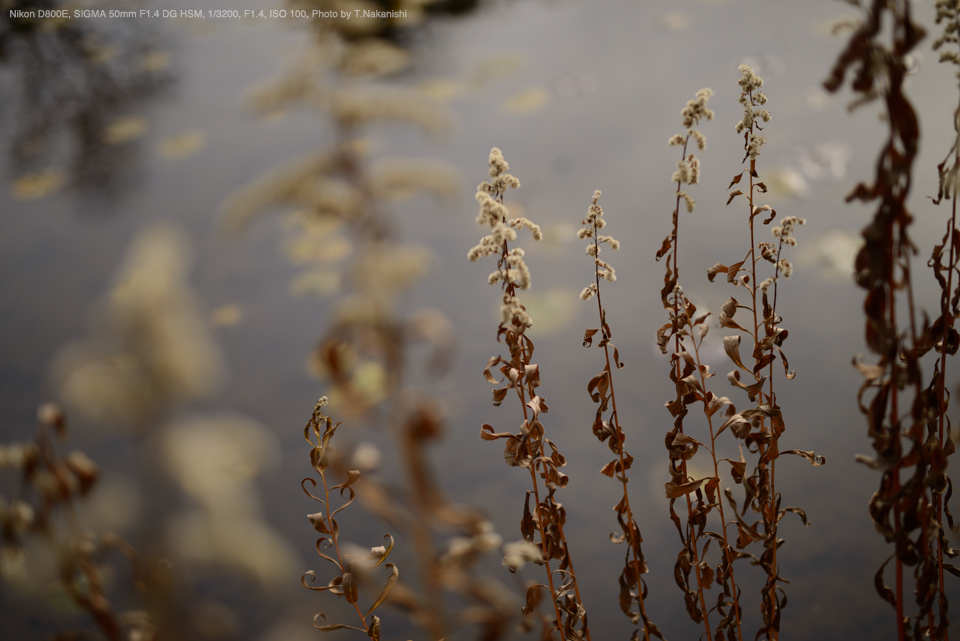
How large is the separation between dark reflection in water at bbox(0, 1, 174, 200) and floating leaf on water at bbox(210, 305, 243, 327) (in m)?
0.60

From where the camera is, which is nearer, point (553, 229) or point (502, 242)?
point (502, 242)

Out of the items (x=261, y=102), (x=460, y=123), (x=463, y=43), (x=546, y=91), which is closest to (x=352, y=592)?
(x=261, y=102)

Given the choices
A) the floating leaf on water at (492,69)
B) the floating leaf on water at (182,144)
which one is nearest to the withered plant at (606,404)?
the floating leaf on water at (492,69)

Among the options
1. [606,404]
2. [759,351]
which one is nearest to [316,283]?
[606,404]

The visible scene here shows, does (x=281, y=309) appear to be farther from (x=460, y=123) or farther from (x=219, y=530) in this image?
(x=219, y=530)

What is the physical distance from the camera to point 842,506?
3.91 ft

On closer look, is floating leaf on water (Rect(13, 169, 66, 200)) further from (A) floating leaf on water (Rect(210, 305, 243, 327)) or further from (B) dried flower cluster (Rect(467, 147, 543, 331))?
(B) dried flower cluster (Rect(467, 147, 543, 331))

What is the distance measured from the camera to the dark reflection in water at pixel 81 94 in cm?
185

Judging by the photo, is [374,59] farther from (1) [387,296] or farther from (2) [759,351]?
(2) [759,351]

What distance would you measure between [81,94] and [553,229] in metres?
1.71

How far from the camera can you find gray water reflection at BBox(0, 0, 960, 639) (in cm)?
122

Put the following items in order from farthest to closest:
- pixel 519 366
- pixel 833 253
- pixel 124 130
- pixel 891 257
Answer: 1. pixel 124 130
2. pixel 833 253
3. pixel 519 366
4. pixel 891 257

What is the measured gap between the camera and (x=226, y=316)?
1.55 meters

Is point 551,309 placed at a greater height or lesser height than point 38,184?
lesser
